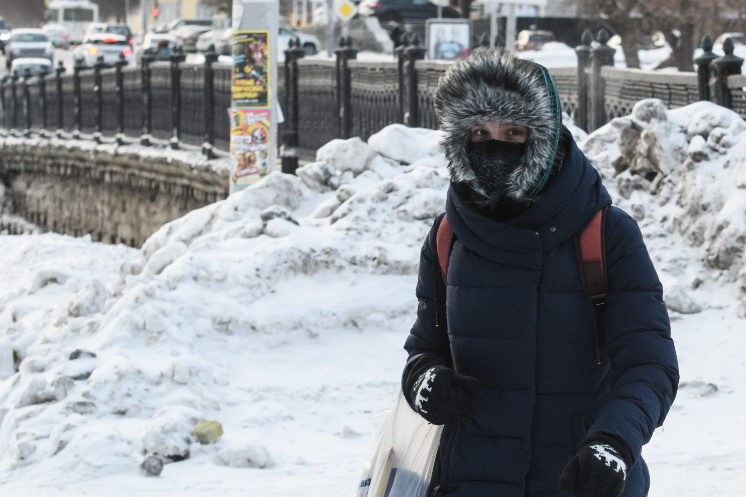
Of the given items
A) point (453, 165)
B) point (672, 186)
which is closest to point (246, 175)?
point (672, 186)

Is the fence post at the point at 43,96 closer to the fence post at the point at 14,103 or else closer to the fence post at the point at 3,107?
the fence post at the point at 14,103

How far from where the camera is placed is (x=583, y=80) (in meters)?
8.86

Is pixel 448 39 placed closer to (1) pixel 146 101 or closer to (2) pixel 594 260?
(1) pixel 146 101

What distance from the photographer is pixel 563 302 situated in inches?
80.0

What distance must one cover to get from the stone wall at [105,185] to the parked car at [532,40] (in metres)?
17.3

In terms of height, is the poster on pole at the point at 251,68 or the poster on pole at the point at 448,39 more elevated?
the poster on pole at the point at 448,39

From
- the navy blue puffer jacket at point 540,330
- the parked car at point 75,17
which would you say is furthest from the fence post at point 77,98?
the parked car at point 75,17

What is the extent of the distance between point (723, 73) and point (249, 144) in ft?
13.4

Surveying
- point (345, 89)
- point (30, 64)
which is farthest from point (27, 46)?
point (345, 89)

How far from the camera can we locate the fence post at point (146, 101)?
16.0 meters

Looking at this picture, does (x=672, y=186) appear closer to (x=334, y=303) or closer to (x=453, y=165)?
(x=334, y=303)

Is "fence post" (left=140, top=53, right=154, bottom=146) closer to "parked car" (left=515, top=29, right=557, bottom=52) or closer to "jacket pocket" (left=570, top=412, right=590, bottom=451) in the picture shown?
"jacket pocket" (left=570, top=412, right=590, bottom=451)

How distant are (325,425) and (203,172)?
8.52 meters

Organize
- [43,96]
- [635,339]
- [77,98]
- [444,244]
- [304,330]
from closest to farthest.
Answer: [635,339] < [444,244] < [304,330] < [77,98] < [43,96]
